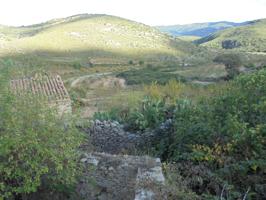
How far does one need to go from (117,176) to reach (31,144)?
5.50 feet

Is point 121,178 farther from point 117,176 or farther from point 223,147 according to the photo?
point 223,147

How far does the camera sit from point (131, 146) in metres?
8.62

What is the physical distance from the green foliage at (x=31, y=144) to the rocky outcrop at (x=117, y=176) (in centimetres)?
47

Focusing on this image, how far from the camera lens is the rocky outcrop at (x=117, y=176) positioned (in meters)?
5.06

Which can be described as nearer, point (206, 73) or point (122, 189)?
point (122, 189)

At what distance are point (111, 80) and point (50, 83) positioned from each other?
2201 centimetres

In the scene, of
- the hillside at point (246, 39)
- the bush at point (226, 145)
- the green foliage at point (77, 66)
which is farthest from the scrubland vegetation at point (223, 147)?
the hillside at point (246, 39)

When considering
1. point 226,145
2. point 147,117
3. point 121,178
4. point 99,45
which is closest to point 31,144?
point 121,178

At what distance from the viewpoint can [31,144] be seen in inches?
179

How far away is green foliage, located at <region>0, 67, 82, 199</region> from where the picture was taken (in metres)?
4.55

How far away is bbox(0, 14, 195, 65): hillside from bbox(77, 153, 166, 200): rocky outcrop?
53.3m

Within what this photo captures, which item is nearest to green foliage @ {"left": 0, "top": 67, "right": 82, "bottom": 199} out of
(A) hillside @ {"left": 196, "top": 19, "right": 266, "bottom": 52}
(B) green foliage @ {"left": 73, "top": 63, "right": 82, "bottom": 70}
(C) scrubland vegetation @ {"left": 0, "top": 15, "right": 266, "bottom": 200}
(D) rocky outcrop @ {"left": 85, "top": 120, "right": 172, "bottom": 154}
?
(C) scrubland vegetation @ {"left": 0, "top": 15, "right": 266, "bottom": 200}

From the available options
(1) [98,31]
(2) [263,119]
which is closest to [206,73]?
(2) [263,119]

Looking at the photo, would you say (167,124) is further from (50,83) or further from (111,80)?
(111,80)
